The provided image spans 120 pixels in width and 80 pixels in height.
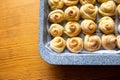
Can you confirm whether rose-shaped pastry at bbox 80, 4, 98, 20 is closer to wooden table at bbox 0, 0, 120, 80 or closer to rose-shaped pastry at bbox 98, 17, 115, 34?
rose-shaped pastry at bbox 98, 17, 115, 34

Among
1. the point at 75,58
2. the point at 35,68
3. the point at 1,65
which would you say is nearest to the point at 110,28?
the point at 75,58

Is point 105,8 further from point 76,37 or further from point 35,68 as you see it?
point 35,68

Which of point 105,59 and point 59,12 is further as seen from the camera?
point 59,12

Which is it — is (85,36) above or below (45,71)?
above

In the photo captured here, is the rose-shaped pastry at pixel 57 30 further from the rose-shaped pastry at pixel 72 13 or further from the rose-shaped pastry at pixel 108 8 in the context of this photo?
the rose-shaped pastry at pixel 108 8

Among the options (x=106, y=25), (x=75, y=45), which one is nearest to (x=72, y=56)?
(x=75, y=45)

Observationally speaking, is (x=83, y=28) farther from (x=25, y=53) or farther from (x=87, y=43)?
(x=25, y=53)

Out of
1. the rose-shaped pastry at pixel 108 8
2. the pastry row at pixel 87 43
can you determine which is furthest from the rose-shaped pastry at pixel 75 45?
the rose-shaped pastry at pixel 108 8
